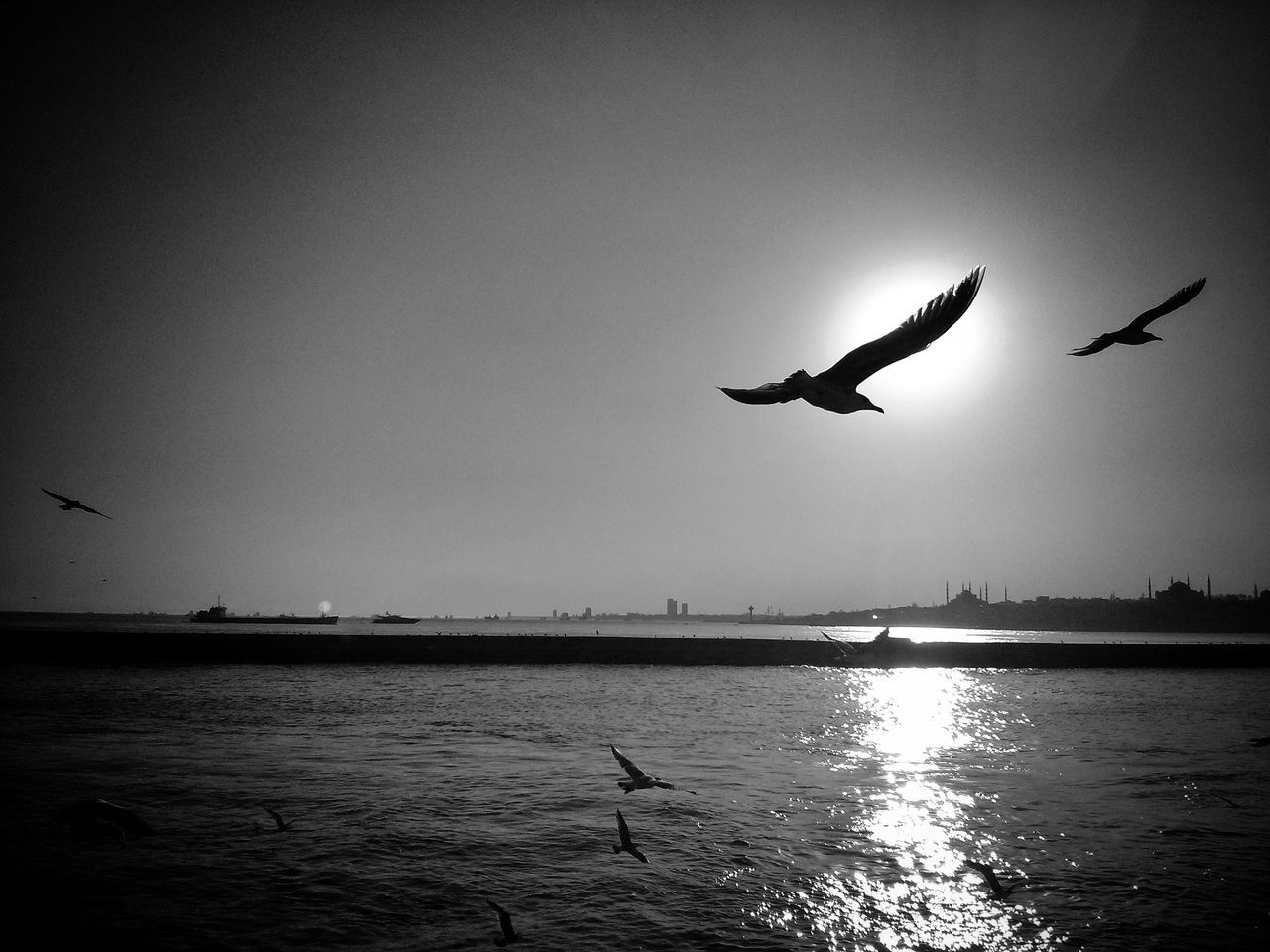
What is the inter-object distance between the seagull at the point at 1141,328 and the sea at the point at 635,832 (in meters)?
7.68

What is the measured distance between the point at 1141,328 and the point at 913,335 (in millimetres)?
6201

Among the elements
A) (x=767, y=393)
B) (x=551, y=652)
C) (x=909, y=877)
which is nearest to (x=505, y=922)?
(x=767, y=393)

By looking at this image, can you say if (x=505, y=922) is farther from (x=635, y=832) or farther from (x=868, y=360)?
(x=868, y=360)

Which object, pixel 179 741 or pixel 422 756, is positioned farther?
pixel 179 741

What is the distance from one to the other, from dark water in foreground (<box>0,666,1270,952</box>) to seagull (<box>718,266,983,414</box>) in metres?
7.22

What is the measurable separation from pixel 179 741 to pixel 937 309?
27016 mm

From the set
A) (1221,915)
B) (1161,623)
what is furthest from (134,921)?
(1161,623)

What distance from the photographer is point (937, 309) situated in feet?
18.3

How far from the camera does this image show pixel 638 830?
551 inches

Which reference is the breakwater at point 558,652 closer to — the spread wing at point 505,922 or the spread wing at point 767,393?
the spread wing at point 505,922

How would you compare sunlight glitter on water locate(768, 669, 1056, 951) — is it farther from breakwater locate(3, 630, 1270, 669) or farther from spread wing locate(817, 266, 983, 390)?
breakwater locate(3, 630, 1270, 669)

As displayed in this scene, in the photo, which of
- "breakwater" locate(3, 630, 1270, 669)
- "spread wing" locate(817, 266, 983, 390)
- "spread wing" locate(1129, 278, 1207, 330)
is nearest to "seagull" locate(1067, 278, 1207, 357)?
"spread wing" locate(1129, 278, 1207, 330)

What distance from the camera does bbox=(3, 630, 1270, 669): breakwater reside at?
60094 mm

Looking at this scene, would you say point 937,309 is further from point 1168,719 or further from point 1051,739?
point 1168,719
